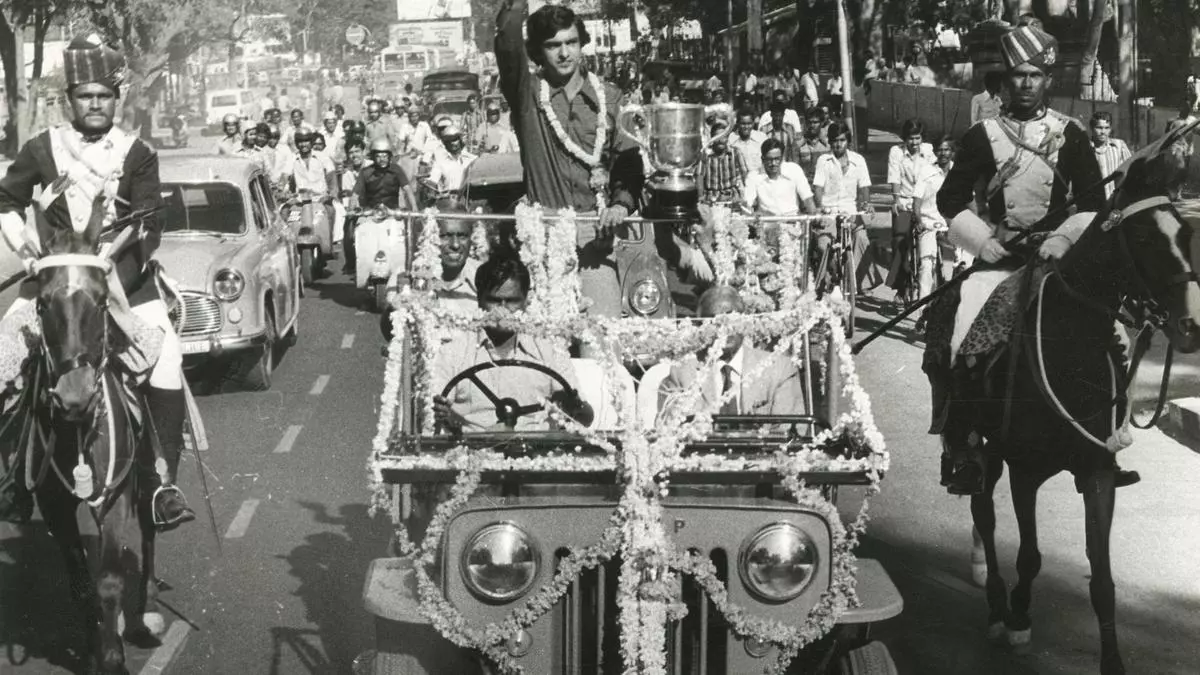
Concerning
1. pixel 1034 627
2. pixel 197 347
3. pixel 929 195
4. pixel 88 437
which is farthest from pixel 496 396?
Result: pixel 929 195

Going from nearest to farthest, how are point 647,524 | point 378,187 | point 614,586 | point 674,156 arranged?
point 647,524 → point 614,586 → point 674,156 → point 378,187

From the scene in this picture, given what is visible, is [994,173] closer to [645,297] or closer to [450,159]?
[645,297]

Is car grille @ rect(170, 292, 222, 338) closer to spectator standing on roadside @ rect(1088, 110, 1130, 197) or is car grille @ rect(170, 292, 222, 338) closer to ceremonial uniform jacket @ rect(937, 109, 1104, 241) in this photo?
ceremonial uniform jacket @ rect(937, 109, 1104, 241)

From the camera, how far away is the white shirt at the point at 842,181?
60.5 feet

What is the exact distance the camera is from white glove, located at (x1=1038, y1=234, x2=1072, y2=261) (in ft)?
23.2

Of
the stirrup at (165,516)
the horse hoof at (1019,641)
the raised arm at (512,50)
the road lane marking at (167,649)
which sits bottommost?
the horse hoof at (1019,641)

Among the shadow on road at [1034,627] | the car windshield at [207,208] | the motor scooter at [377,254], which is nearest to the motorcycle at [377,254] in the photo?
the motor scooter at [377,254]

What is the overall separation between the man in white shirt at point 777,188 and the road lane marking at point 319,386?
17.9 ft

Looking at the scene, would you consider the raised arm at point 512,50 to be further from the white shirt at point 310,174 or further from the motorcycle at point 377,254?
the white shirt at point 310,174

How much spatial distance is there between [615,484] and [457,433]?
902mm

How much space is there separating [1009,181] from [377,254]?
1100 cm

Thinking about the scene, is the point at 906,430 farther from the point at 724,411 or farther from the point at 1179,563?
the point at 724,411

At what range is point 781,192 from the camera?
17.8 meters

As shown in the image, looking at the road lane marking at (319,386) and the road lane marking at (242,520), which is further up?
the road lane marking at (319,386)
